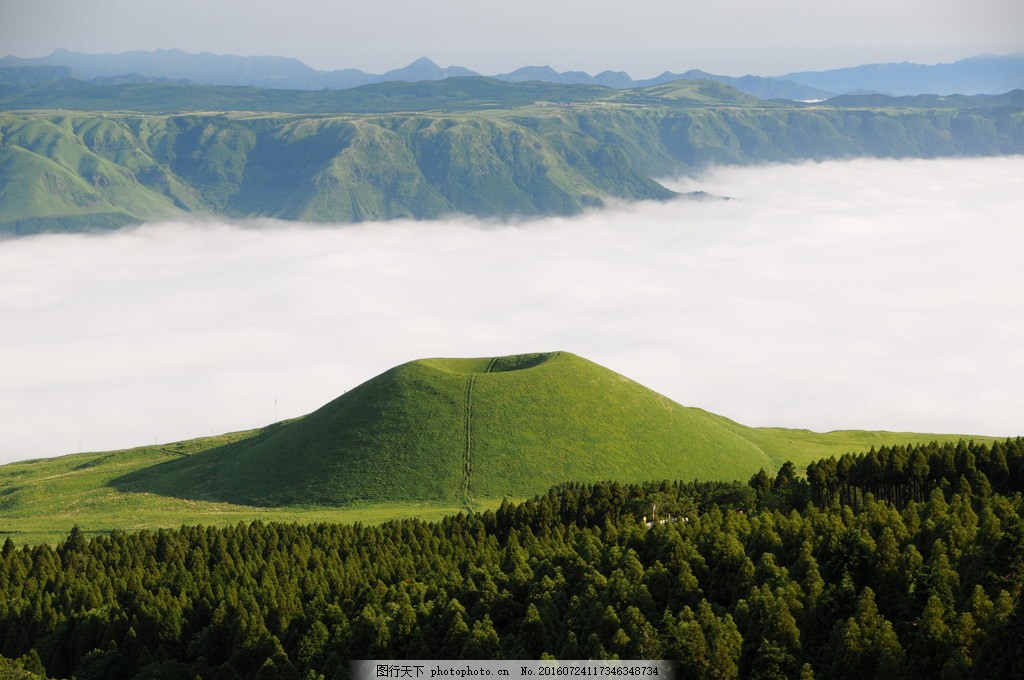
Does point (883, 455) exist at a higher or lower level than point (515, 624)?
higher

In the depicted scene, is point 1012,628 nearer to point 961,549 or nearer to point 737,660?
point 737,660

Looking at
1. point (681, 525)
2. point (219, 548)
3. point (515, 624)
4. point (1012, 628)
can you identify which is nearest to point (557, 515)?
point (681, 525)

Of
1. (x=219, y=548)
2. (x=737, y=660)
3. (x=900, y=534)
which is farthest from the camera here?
(x=219, y=548)

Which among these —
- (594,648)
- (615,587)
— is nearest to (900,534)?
(615,587)

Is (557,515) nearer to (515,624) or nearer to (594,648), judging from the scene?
(515,624)

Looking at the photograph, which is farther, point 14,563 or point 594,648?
point 14,563

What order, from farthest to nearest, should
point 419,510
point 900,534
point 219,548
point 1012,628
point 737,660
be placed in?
1. point 419,510
2. point 219,548
3. point 900,534
4. point 737,660
5. point 1012,628
